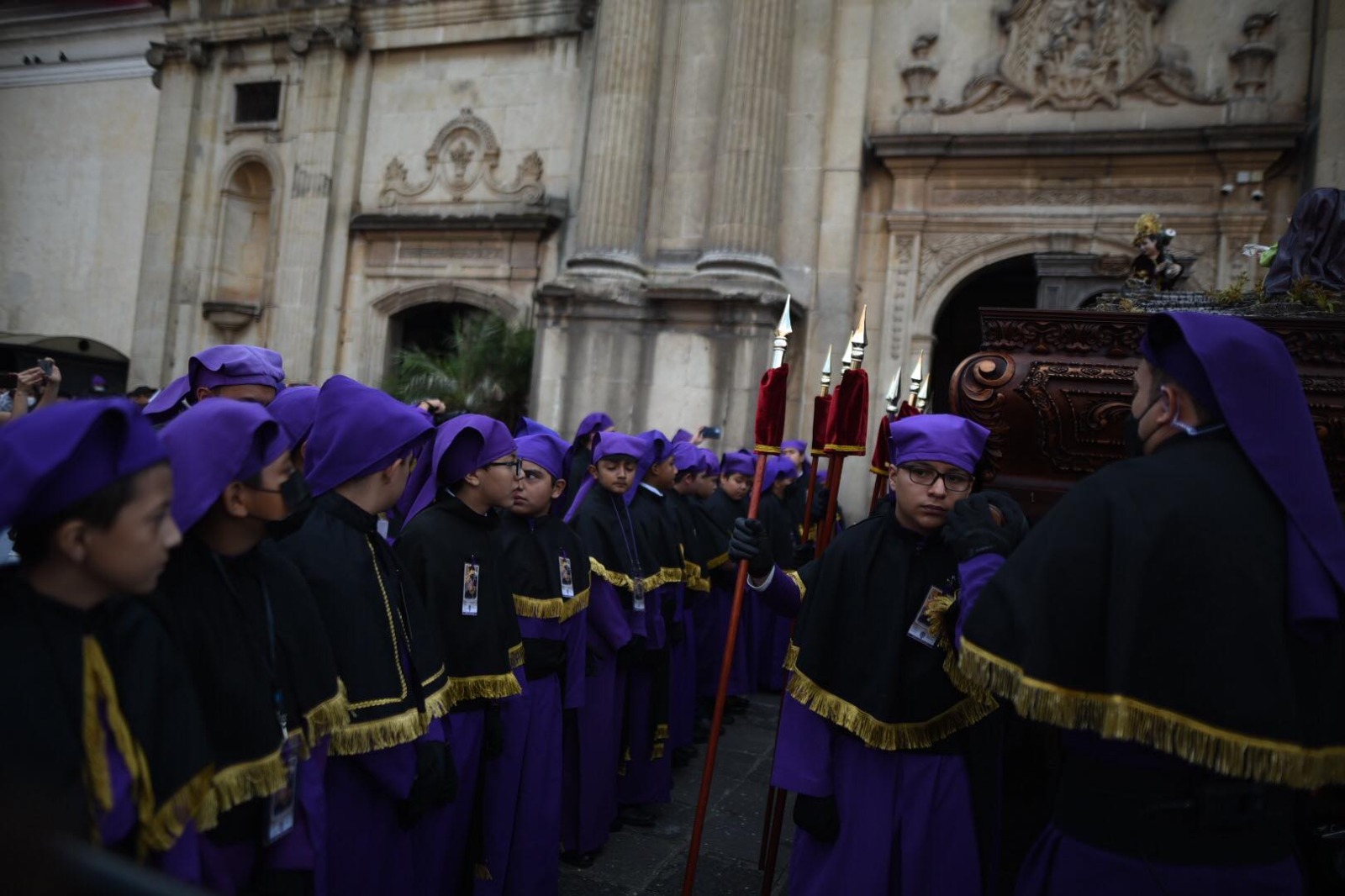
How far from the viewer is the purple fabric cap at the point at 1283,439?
6.86 feet

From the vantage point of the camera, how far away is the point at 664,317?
11883 mm

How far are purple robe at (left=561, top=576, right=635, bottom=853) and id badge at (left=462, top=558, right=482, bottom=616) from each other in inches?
51.5

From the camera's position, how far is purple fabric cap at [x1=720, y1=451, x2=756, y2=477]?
8.47m

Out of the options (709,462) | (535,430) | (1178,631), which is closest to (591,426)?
(709,462)

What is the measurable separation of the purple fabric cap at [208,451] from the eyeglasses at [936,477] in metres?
2.06

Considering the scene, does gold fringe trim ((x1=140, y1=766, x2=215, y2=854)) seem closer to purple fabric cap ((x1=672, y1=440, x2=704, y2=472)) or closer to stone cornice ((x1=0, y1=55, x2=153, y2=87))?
purple fabric cap ((x1=672, y1=440, x2=704, y2=472))

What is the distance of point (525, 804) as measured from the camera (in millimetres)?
3945

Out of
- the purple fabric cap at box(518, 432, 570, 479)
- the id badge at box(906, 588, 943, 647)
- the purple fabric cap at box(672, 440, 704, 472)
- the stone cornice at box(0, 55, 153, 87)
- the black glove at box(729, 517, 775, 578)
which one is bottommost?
the id badge at box(906, 588, 943, 647)

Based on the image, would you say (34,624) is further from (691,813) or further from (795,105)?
(795,105)

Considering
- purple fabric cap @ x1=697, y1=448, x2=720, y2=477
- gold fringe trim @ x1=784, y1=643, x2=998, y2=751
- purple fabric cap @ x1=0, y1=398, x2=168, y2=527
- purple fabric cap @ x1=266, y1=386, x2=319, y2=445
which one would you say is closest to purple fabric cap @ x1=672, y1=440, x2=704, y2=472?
purple fabric cap @ x1=697, y1=448, x2=720, y2=477

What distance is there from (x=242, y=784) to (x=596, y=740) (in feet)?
9.70

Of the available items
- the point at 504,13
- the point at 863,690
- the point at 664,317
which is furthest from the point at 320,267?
the point at 863,690

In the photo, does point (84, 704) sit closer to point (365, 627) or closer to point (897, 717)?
point (365, 627)

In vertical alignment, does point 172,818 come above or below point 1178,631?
below
